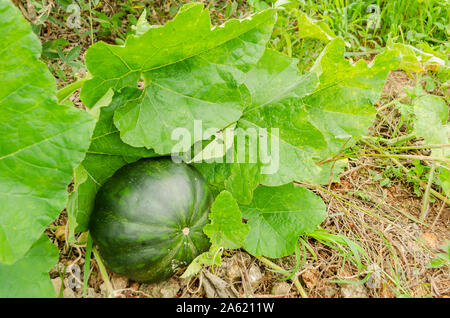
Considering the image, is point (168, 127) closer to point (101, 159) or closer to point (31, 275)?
point (101, 159)

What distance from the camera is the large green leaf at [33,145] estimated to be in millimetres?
1368

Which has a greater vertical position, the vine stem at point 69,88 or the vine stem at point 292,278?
the vine stem at point 69,88

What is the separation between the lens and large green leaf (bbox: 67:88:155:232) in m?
1.67

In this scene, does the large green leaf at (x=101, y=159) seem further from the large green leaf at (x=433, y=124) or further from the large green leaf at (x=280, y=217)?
A: the large green leaf at (x=433, y=124)

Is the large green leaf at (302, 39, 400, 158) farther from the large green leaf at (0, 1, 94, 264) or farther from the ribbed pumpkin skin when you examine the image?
the large green leaf at (0, 1, 94, 264)

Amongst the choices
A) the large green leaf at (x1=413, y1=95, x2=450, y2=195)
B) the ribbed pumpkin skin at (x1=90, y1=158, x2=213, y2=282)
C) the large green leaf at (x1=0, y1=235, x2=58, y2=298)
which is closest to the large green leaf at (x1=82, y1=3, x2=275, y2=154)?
the ribbed pumpkin skin at (x1=90, y1=158, x2=213, y2=282)

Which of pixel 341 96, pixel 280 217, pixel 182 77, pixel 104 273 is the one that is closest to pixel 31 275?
pixel 104 273

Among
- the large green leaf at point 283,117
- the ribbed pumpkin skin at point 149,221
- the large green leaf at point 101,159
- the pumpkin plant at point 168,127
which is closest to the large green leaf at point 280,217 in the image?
the pumpkin plant at point 168,127

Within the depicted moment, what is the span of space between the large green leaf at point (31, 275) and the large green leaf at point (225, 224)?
62 cm

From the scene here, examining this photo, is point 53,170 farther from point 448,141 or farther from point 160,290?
point 448,141

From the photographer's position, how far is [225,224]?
5.37ft
